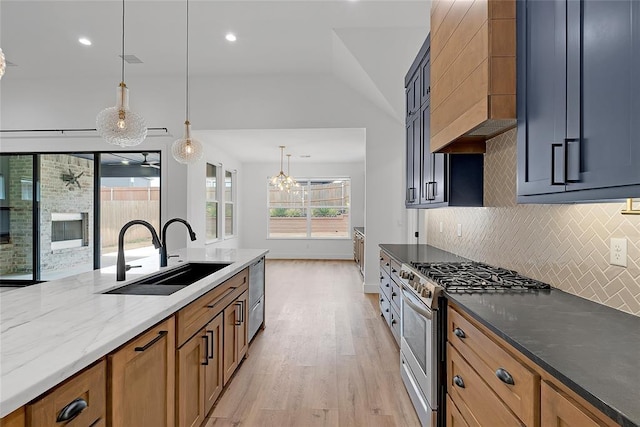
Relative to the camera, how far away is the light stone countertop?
88cm

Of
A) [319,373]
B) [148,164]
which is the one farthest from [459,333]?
[148,164]

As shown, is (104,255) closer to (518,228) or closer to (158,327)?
(158,327)

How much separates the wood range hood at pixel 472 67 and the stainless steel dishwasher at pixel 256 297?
2005 mm

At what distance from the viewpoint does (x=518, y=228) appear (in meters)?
2.19

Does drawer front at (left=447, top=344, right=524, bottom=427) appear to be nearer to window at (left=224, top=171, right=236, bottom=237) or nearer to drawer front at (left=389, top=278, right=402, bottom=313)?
drawer front at (left=389, top=278, right=402, bottom=313)

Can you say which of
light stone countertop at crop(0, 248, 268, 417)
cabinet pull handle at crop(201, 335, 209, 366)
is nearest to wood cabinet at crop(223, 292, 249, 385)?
cabinet pull handle at crop(201, 335, 209, 366)

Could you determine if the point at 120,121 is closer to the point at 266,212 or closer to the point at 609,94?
the point at 609,94

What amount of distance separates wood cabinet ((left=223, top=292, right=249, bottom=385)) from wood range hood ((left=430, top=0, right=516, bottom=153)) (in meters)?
1.87

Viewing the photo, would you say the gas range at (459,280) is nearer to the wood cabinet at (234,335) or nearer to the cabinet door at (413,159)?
the cabinet door at (413,159)

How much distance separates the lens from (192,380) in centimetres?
183

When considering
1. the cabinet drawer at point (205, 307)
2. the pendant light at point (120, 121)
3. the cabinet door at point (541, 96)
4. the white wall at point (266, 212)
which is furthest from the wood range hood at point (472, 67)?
the white wall at point (266, 212)

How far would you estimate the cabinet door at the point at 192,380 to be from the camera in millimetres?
1676

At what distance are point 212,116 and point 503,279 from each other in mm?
4839

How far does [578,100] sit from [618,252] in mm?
699
